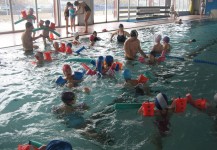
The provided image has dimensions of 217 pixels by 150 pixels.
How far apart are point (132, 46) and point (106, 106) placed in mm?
3425

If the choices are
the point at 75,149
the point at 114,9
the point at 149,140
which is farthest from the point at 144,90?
the point at 114,9

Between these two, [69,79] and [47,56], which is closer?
[69,79]

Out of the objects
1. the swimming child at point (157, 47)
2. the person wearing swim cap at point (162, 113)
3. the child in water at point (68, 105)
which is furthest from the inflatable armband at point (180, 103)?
the swimming child at point (157, 47)

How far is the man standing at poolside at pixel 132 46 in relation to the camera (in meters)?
8.03

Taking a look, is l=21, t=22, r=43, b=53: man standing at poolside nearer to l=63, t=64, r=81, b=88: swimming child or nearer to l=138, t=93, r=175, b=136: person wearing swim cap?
l=63, t=64, r=81, b=88: swimming child

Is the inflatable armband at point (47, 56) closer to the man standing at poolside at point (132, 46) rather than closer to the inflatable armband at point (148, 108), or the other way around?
the man standing at poolside at point (132, 46)

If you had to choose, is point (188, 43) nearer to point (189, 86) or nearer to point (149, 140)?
point (189, 86)

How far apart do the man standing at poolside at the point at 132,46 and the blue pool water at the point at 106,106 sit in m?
0.29

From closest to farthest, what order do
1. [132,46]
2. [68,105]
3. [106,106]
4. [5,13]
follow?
[68,105], [106,106], [132,46], [5,13]

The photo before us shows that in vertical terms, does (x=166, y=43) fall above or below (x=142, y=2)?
below

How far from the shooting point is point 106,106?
17.4ft

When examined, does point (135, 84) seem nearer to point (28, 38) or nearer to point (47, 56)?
point (47, 56)

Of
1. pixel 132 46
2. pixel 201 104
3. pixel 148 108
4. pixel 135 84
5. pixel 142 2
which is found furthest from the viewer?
pixel 142 2

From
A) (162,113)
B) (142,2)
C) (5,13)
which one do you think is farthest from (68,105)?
(142,2)
